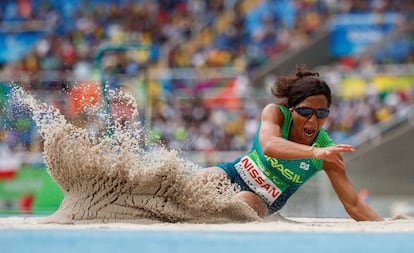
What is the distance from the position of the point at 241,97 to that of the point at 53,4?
1027 centimetres

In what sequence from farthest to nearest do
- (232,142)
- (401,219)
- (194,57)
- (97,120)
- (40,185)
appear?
1. (194,57)
2. (232,142)
3. (40,185)
4. (97,120)
5. (401,219)

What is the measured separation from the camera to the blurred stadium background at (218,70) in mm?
14891

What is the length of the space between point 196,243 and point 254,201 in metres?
3.10

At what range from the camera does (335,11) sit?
23641 mm

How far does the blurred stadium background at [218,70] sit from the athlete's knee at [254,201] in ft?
7.28

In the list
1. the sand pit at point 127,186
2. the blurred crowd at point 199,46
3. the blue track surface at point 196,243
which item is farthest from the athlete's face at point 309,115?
the blurred crowd at point 199,46

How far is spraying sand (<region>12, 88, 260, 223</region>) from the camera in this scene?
24.5 ft

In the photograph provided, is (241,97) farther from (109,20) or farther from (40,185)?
(109,20)

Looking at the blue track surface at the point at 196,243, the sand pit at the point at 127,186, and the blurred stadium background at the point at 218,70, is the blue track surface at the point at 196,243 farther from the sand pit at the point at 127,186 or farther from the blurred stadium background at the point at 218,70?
the blurred stadium background at the point at 218,70

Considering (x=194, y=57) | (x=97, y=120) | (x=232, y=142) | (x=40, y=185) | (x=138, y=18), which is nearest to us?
(x=97, y=120)

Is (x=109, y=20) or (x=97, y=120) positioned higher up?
(x=109, y=20)

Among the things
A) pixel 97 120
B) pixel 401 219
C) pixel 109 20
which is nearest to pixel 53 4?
pixel 109 20

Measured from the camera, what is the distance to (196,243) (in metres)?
4.96

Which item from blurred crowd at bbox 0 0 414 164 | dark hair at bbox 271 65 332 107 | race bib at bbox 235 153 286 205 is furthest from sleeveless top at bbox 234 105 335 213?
blurred crowd at bbox 0 0 414 164
